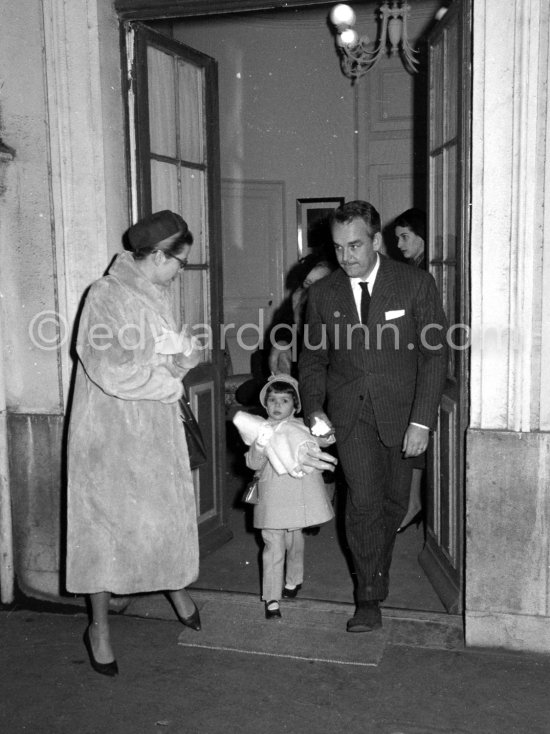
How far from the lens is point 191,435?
384 cm

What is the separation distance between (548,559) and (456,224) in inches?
61.0

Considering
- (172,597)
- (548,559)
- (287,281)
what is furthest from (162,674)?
(287,281)

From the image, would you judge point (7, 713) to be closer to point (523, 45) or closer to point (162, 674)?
point (162, 674)

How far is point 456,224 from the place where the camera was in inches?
155

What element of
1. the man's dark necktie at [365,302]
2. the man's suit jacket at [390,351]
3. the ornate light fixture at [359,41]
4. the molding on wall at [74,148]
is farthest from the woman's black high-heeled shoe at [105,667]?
the ornate light fixture at [359,41]

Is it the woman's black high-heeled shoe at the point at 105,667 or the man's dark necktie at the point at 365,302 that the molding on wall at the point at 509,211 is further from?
the woman's black high-heeled shoe at the point at 105,667

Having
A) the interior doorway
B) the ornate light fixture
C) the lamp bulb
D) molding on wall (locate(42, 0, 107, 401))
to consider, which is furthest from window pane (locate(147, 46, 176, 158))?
the interior doorway

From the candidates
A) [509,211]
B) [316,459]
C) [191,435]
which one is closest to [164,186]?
[191,435]

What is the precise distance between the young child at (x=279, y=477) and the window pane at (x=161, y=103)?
→ 4.92ft

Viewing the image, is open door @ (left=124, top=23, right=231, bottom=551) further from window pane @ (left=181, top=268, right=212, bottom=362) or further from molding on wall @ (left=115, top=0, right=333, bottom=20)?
molding on wall @ (left=115, top=0, right=333, bottom=20)

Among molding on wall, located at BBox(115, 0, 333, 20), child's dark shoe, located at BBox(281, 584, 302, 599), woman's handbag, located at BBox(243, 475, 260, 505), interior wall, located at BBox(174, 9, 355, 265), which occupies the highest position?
interior wall, located at BBox(174, 9, 355, 265)

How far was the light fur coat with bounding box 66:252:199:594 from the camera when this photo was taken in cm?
353

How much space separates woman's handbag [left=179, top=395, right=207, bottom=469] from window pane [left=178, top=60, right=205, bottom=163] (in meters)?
1.69

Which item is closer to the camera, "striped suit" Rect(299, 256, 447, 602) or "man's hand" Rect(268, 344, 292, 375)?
"striped suit" Rect(299, 256, 447, 602)
